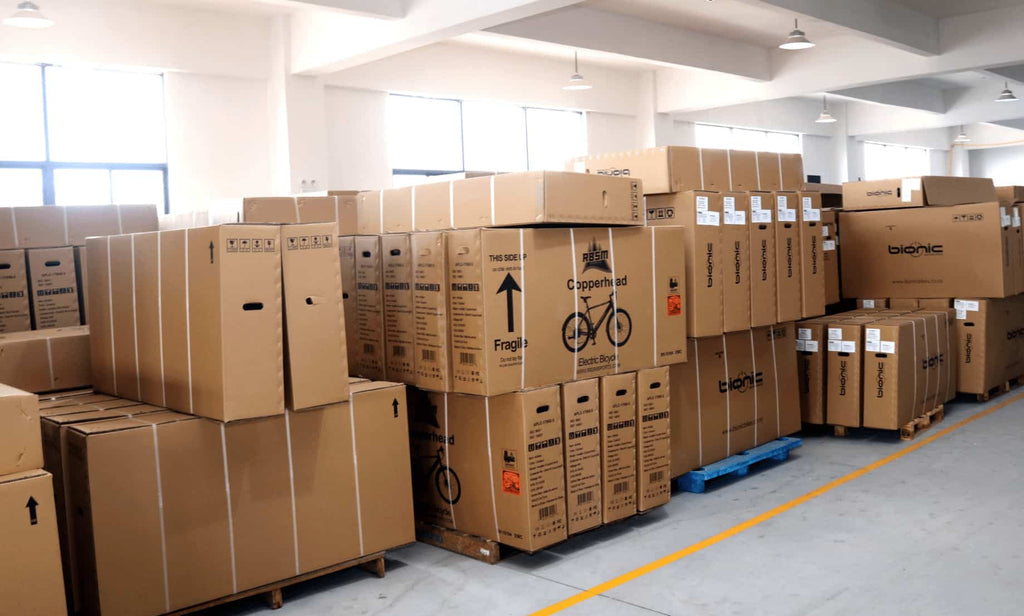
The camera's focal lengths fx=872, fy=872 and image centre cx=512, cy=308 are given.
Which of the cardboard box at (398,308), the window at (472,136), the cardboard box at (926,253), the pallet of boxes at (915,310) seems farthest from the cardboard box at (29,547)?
the window at (472,136)

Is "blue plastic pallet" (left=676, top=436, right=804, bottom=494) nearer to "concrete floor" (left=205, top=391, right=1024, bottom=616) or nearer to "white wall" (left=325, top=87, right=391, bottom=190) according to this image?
"concrete floor" (left=205, top=391, right=1024, bottom=616)

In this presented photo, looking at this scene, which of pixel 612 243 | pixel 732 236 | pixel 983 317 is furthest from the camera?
pixel 983 317

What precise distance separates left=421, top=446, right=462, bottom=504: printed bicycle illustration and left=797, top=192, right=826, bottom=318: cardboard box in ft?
9.10

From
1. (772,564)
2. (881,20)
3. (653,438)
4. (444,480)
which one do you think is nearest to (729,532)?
(772,564)

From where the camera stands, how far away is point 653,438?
446 centimetres

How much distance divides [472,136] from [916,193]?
712 cm

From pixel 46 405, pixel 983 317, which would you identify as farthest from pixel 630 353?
pixel 983 317

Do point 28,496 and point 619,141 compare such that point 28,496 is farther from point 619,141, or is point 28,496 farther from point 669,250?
point 619,141

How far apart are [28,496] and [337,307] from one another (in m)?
1.31

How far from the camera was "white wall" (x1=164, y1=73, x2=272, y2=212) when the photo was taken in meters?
9.55

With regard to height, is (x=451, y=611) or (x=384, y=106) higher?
(x=384, y=106)

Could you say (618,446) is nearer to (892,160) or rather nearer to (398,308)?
(398,308)

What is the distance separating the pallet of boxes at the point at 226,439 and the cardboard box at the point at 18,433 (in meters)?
0.40

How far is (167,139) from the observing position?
9.55 m
